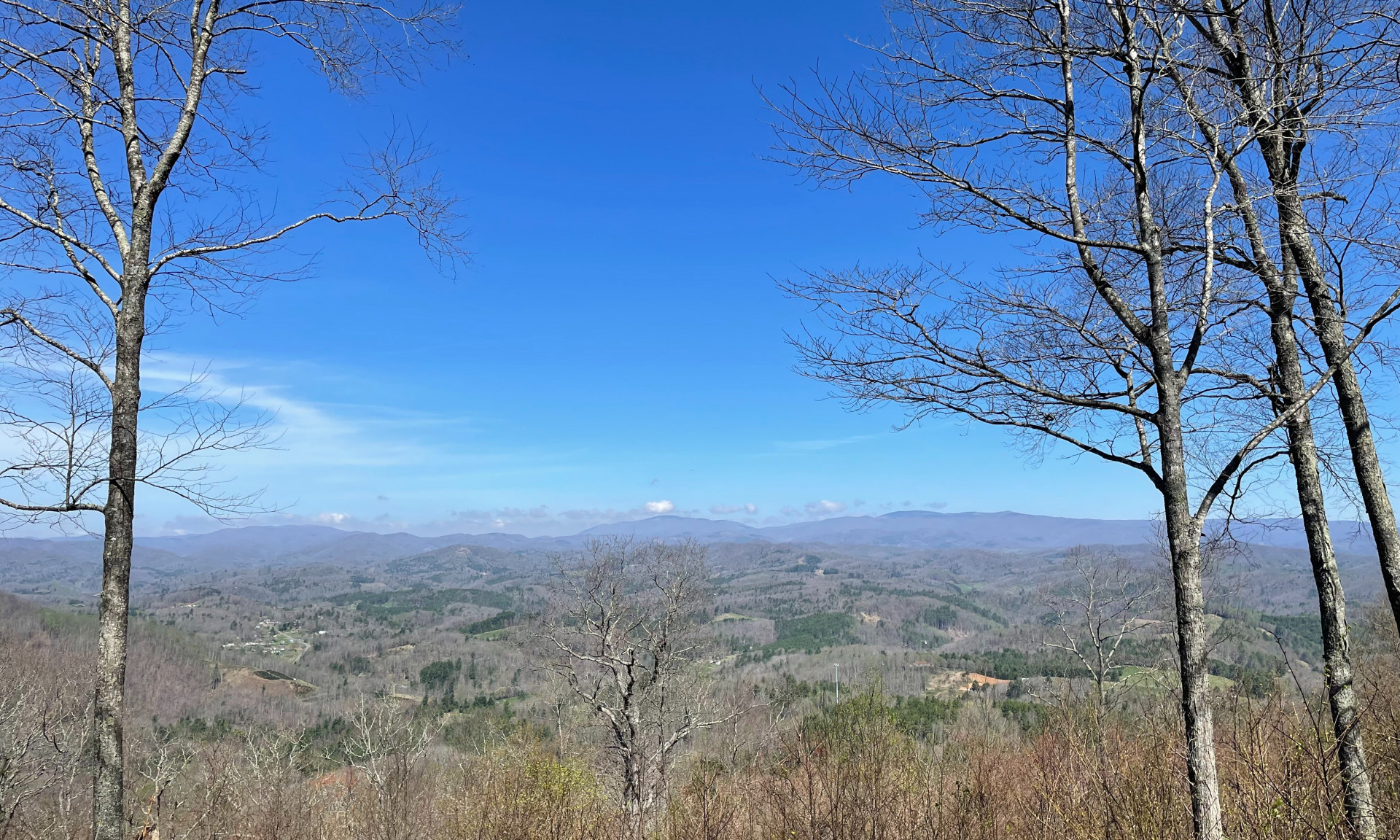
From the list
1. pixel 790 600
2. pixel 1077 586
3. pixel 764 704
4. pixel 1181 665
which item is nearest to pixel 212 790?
pixel 1181 665

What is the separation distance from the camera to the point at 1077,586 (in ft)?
63.8

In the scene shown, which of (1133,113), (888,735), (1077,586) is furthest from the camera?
(1077,586)

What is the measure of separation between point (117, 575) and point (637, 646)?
634 inches

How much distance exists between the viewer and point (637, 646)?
18.9 meters

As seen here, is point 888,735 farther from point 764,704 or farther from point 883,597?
point 883,597

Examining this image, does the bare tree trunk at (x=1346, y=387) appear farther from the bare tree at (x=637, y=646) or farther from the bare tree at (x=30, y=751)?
the bare tree at (x=30, y=751)

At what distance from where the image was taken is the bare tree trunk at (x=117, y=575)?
362cm

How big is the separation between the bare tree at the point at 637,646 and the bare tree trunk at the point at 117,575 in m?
13.5

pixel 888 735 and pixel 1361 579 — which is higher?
pixel 888 735

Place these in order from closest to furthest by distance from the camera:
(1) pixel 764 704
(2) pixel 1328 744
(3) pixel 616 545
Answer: (2) pixel 1328 744, (3) pixel 616 545, (1) pixel 764 704

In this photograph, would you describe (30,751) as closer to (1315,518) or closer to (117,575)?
(117,575)

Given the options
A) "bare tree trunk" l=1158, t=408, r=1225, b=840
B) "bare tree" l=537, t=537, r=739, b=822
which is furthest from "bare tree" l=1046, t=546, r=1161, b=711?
"bare tree trunk" l=1158, t=408, r=1225, b=840

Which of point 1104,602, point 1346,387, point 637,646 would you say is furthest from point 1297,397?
point 637,646

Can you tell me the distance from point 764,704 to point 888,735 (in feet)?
102
